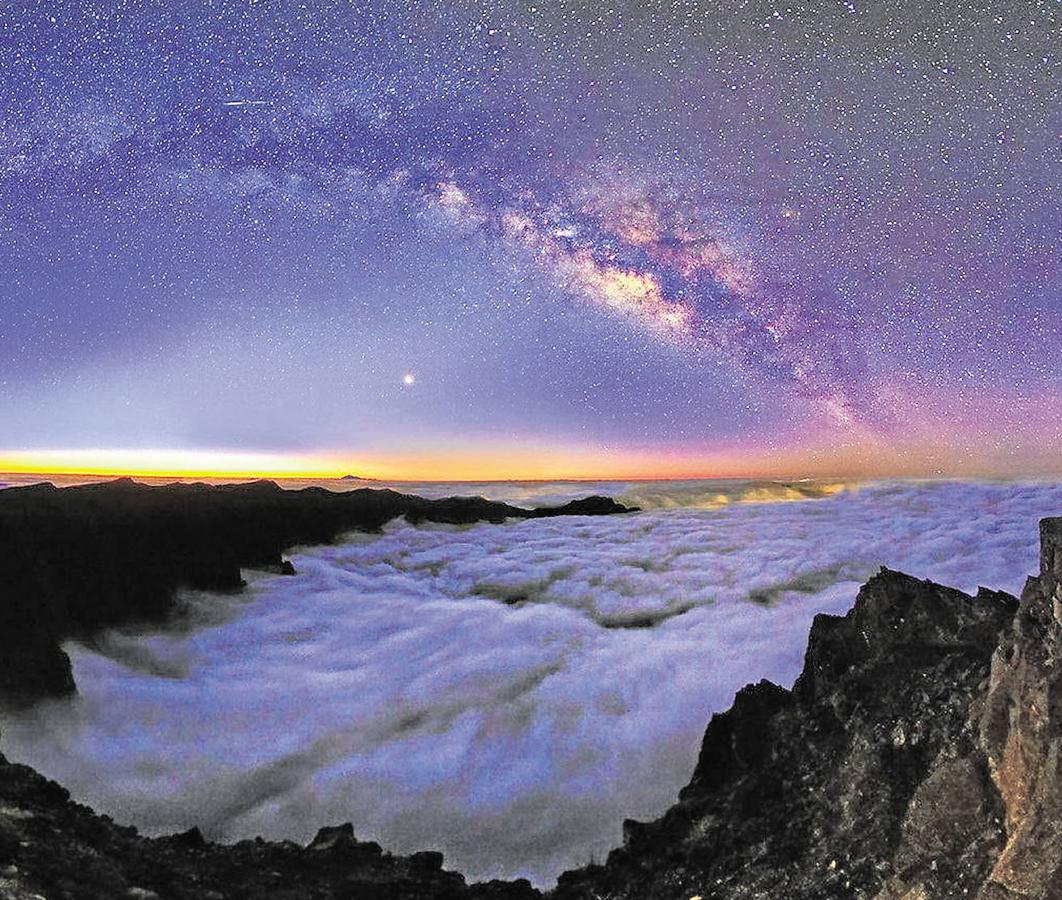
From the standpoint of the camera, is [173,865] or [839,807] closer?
[839,807]

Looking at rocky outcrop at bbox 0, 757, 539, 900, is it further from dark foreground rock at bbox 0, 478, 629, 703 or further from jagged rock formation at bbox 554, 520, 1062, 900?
dark foreground rock at bbox 0, 478, 629, 703

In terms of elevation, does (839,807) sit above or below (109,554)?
below

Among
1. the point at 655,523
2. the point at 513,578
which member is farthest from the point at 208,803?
the point at 655,523

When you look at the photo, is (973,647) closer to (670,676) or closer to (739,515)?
(670,676)

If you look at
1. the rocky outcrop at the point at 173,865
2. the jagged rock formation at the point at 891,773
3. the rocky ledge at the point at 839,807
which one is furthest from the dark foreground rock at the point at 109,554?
the jagged rock formation at the point at 891,773

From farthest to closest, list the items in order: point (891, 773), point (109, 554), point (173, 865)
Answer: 1. point (109, 554)
2. point (173, 865)
3. point (891, 773)

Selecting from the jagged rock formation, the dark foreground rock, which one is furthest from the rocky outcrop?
the dark foreground rock

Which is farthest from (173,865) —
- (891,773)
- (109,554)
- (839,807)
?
(109,554)

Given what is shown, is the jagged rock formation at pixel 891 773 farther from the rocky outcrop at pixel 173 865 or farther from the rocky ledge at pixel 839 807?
the rocky outcrop at pixel 173 865

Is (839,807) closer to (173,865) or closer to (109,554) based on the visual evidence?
(173,865)
